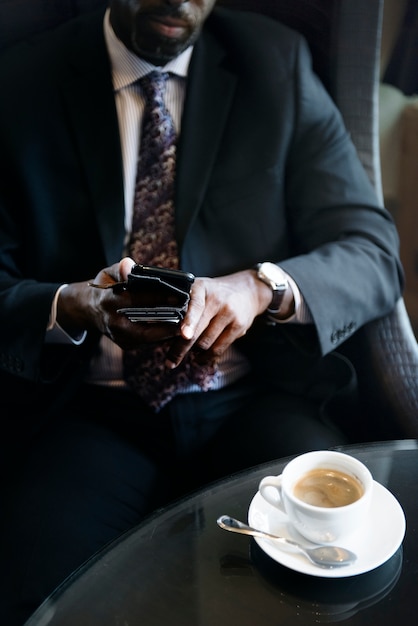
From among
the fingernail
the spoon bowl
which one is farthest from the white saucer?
the fingernail

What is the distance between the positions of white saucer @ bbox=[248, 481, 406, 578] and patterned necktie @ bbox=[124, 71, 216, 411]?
307mm

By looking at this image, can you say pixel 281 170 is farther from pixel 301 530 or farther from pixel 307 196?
pixel 301 530

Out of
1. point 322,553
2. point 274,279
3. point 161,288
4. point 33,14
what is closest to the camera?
point 322,553

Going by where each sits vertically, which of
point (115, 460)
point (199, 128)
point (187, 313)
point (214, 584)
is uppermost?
point (199, 128)

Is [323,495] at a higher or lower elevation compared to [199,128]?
lower

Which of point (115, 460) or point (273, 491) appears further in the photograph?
point (115, 460)

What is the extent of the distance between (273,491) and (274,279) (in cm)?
32

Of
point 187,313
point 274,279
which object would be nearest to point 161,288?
point 187,313

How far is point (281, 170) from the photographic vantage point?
0.98 m

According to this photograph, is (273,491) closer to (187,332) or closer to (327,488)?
(327,488)

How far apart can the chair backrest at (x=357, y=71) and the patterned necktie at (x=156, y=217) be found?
0.73ft

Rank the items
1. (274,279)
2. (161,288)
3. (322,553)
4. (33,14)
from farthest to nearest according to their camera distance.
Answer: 1. (33,14)
2. (274,279)
3. (161,288)
4. (322,553)

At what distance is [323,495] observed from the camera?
0.62m

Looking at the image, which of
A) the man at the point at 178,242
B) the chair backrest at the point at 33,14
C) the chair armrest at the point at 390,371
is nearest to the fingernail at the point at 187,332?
the man at the point at 178,242
